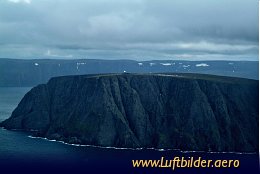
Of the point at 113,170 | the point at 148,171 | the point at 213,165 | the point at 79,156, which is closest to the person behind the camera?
the point at 148,171

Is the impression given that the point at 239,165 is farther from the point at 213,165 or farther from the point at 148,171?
the point at 148,171

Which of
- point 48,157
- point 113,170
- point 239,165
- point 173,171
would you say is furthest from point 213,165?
point 48,157

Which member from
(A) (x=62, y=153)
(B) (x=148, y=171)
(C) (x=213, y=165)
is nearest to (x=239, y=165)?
(C) (x=213, y=165)

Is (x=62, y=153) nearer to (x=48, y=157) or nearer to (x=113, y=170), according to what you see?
(x=48, y=157)

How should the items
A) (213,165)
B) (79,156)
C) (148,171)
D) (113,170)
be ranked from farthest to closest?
(79,156) → (213,165) → (113,170) → (148,171)

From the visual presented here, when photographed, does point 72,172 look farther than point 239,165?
No

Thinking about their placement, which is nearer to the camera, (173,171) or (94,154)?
(173,171)

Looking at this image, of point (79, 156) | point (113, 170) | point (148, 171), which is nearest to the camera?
point (148, 171)

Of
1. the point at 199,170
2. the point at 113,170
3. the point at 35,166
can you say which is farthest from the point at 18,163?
the point at 199,170
